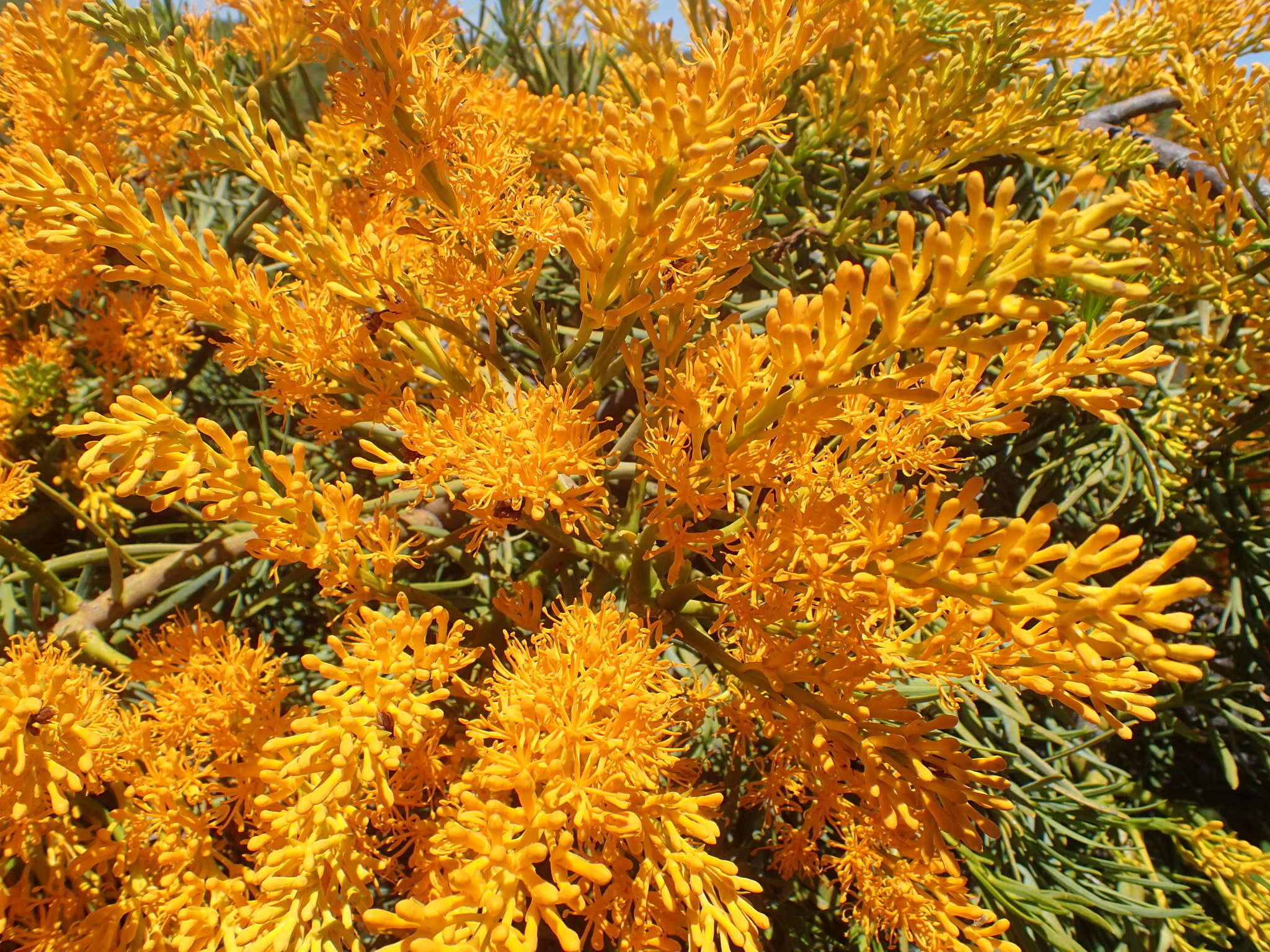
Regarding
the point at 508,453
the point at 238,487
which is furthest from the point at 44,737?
the point at 508,453

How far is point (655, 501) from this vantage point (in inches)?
43.8

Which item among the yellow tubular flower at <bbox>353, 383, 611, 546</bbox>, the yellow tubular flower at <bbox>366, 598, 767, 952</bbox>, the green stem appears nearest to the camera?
the yellow tubular flower at <bbox>366, 598, 767, 952</bbox>

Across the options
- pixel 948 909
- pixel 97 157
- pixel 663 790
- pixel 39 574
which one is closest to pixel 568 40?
pixel 97 157

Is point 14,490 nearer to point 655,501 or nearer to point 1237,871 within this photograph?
point 655,501

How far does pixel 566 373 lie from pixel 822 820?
788mm

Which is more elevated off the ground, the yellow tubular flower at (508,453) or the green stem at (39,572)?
the yellow tubular flower at (508,453)

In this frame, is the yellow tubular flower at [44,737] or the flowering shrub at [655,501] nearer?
the flowering shrub at [655,501]

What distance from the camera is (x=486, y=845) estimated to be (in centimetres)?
80

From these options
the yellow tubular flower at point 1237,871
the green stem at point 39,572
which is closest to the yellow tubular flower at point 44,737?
the green stem at point 39,572

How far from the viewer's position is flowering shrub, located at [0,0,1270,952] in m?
0.81

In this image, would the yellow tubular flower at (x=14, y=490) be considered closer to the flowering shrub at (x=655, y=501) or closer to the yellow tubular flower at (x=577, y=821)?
the flowering shrub at (x=655, y=501)

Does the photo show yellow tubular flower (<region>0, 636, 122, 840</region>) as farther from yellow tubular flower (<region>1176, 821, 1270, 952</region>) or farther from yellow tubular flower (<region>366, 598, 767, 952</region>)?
yellow tubular flower (<region>1176, 821, 1270, 952</region>)

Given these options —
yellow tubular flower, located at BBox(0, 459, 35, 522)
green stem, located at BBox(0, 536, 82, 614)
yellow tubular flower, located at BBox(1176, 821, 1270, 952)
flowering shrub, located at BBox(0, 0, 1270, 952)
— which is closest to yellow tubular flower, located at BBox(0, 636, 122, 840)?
flowering shrub, located at BBox(0, 0, 1270, 952)

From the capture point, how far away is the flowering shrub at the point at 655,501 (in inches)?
31.9
